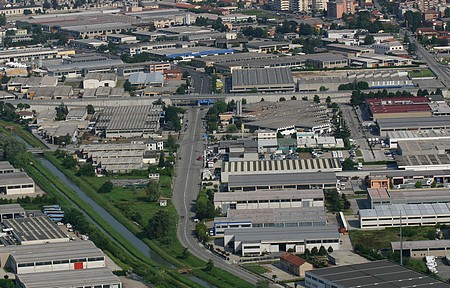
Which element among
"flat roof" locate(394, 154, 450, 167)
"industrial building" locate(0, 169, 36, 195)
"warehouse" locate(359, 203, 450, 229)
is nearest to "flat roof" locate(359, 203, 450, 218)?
"warehouse" locate(359, 203, 450, 229)

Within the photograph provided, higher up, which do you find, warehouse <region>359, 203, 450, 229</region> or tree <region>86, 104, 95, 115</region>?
warehouse <region>359, 203, 450, 229</region>

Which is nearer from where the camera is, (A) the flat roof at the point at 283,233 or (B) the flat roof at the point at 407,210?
(A) the flat roof at the point at 283,233

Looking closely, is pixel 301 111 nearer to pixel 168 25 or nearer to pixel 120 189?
pixel 120 189

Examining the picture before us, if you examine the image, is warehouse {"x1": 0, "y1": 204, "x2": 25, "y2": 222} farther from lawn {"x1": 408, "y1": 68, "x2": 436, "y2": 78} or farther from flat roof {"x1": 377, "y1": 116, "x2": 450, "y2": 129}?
lawn {"x1": 408, "y1": 68, "x2": 436, "y2": 78}

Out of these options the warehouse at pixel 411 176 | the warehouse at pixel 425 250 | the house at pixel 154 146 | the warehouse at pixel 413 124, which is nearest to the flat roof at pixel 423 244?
the warehouse at pixel 425 250

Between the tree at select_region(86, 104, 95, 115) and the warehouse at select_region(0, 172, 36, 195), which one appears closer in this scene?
the warehouse at select_region(0, 172, 36, 195)

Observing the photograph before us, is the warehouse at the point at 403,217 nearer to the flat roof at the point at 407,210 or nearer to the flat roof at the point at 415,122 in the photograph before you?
the flat roof at the point at 407,210

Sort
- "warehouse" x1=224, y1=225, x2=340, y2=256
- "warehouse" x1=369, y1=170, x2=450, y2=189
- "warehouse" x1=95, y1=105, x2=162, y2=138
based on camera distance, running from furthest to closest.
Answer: "warehouse" x1=95, y1=105, x2=162, y2=138 → "warehouse" x1=369, y1=170, x2=450, y2=189 → "warehouse" x1=224, y1=225, x2=340, y2=256

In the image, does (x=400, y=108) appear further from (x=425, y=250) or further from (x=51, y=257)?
(x=51, y=257)
